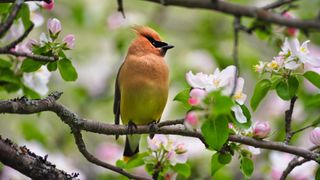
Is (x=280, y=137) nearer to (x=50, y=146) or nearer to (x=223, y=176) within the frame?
(x=223, y=176)

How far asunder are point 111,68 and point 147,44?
1.89m

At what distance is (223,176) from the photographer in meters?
4.01

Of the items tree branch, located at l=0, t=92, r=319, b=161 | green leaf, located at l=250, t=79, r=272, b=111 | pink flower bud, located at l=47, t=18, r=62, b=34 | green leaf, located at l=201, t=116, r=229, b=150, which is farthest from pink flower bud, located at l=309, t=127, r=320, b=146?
pink flower bud, located at l=47, t=18, r=62, b=34

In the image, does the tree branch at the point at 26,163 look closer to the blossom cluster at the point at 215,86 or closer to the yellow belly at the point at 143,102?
the blossom cluster at the point at 215,86

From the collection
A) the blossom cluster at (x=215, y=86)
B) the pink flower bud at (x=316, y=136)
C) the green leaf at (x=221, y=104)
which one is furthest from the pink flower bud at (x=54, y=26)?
the pink flower bud at (x=316, y=136)

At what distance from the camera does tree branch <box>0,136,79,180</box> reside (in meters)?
2.44

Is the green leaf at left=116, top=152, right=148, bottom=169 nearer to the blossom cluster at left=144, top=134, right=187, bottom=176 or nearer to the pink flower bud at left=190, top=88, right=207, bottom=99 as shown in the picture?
the blossom cluster at left=144, top=134, right=187, bottom=176

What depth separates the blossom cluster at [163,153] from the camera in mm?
2877

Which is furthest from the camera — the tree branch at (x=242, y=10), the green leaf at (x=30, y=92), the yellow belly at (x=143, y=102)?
the yellow belly at (x=143, y=102)

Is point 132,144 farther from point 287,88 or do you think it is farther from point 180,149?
point 287,88

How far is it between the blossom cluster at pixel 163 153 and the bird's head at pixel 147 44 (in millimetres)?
936

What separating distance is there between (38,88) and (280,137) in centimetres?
153

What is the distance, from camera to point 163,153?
9.52ft

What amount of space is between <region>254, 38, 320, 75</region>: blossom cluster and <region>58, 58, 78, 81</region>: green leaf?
0.74 metres
